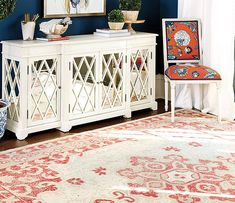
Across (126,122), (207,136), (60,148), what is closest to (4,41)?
(60,148)

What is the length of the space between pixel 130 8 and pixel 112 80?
33.4 inches

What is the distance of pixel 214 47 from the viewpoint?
500cm

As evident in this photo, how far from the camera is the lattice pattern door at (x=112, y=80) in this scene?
4613mm

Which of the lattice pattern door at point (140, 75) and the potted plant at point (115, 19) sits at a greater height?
the potted plant at point (115, 19)

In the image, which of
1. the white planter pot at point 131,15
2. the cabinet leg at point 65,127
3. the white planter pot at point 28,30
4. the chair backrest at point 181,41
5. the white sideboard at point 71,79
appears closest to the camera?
the white sideboard at point 71,79

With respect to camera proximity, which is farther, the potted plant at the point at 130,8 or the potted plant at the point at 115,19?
the potted plant at the point at 130,8

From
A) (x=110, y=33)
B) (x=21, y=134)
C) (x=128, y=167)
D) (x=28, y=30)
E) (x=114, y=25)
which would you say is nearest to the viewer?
(x=128, y=167)

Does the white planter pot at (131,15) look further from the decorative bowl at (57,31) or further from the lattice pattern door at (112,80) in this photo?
the decorative bowl at (57,31)

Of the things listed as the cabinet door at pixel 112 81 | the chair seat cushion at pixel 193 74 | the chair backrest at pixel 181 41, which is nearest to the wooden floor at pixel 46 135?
the cabinet door at pixel 112 81

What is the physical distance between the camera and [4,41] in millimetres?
4215

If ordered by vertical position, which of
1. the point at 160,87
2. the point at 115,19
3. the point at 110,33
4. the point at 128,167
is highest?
the point at 115,19

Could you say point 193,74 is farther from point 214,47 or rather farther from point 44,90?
point 44,90

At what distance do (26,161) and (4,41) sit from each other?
1.18 metres

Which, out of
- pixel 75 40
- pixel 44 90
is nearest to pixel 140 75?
pixel 75 40
